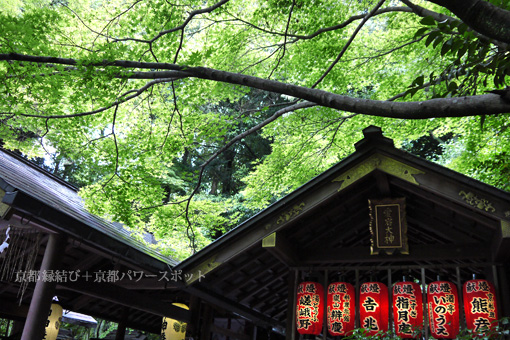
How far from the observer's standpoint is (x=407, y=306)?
302 inches

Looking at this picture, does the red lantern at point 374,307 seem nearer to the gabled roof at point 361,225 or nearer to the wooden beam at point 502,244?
the gabled roof at point 361,225

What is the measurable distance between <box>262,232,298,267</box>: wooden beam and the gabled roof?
2 centimetres

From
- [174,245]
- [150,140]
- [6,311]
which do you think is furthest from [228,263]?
[174,245]

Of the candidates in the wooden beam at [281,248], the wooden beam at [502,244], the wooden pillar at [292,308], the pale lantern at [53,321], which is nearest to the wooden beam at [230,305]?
the wooden pillar at [292,308]

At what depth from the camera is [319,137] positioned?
13.8 meters

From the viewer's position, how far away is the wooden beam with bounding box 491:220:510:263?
21.3ft

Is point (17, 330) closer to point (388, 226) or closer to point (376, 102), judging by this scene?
point (388, 226)

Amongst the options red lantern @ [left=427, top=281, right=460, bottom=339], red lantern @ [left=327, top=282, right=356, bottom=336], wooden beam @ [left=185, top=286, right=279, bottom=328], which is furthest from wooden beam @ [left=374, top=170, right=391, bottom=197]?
wooden beam @ [left=185, top=286, right=279, bottom=328]

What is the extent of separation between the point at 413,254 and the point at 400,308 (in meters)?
1.12

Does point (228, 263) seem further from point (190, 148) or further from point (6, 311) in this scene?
point (6, 311)

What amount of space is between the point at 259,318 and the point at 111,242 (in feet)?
19.5

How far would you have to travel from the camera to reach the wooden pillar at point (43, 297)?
6004 mm

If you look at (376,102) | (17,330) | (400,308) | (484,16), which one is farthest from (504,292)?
(17,330)

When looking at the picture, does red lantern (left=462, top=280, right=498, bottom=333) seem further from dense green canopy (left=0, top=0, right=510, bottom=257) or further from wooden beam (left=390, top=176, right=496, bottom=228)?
dense green canopy (left=0, top=0, right=510, bottom=257)
